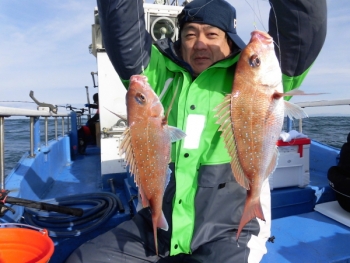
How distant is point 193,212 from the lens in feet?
6.59

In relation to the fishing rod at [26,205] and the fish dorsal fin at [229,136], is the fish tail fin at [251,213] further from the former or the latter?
the fishing rod at [26,205]

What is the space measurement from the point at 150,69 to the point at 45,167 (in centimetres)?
363

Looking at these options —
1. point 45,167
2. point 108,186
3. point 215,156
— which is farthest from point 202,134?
point 45,167

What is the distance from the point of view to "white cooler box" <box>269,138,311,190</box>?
3504mm

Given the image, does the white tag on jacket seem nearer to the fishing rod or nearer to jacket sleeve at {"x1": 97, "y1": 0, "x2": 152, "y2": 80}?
jacket sleeve at {"x1": 97, "y1": 0, "x2": 152, "y2": 80}

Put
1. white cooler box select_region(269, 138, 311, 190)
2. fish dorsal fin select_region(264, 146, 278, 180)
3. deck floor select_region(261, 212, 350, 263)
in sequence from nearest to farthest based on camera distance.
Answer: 1. fish dorsal fin select_region(264, 146, 278, 180)
2. deck floor select_region(261, 212, 350, 263)
3. white cooler box select_region(269, 138, 311, 190)

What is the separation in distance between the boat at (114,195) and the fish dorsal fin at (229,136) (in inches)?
44.8

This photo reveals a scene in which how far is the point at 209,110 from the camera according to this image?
6.63ft

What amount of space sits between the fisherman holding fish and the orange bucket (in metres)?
0.28

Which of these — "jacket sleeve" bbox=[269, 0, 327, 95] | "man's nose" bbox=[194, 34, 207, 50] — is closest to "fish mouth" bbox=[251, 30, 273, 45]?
"jacket sleeve" bbox=[269, 0, 327, 95]

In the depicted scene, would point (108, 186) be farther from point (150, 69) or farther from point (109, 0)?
point (109, 0)

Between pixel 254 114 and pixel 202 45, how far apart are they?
2.60ft

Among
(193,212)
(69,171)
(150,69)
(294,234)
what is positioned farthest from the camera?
(69,171)

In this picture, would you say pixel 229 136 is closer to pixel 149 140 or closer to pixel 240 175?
pixel 240 175
